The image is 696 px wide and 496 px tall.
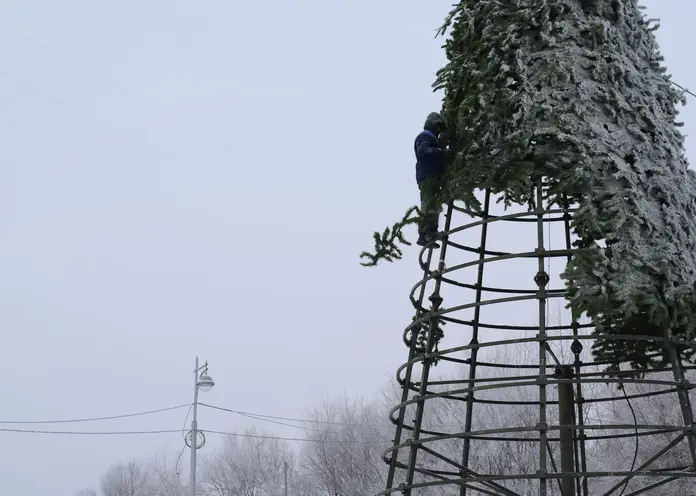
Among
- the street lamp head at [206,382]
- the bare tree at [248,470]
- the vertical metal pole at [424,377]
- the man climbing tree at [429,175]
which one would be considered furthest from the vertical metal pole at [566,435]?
the bare tree at [248,470]

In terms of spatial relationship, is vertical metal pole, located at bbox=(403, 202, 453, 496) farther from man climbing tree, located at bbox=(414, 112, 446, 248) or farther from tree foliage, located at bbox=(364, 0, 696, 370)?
A: tree foliage, located at bbox=(364, 0, 696, 370)

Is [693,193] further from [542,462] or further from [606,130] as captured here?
[542,462]

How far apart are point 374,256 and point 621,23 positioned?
2.05m

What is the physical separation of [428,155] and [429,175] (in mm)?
130

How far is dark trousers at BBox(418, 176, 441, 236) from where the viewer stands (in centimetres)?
541

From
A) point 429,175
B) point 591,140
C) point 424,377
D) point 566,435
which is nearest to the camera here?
point 591,140

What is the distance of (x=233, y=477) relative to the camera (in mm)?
Answer: 49000

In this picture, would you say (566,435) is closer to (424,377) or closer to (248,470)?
(424,377)

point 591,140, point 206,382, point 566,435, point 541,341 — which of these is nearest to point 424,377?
point 541,341

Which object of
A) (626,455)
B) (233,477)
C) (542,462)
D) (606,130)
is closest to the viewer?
(542,462)

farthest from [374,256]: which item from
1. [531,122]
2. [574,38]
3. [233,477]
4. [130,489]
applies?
[130,489]

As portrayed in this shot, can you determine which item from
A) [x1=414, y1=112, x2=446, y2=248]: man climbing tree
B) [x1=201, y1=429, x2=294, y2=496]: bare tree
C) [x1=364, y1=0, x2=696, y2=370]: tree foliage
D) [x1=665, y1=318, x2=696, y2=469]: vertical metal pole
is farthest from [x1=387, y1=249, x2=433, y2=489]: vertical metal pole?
[x1=201, y1=429, x2=294, y2=496]: bare tree

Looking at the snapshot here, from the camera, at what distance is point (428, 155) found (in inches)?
210

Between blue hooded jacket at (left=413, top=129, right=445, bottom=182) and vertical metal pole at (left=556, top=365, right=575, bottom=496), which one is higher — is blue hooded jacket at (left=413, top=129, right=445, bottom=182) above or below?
above
